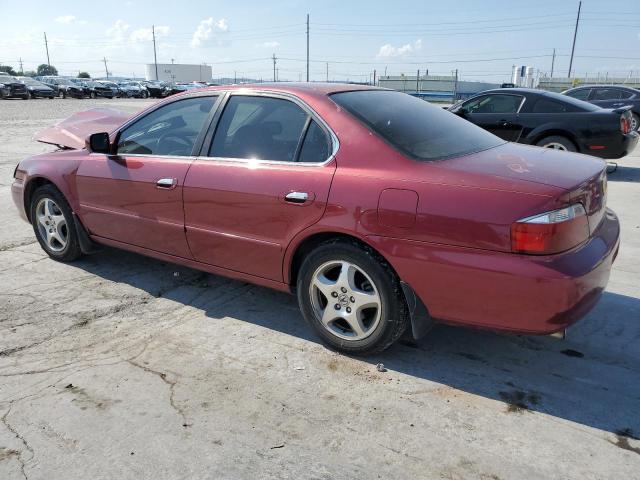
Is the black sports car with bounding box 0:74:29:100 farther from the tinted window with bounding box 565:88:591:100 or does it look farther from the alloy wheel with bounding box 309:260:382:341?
the alloy wheel with bounding box 309:260:382:341

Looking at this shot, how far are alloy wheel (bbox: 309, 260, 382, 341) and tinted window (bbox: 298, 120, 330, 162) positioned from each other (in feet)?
2.12

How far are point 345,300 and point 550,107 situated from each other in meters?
7.01

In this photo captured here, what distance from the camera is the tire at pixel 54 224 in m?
4.66

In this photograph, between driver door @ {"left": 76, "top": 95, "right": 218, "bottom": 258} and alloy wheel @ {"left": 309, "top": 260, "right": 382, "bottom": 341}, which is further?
driver door @ {"left": 76, "top": 95, "right": 218, "bottom": 258}

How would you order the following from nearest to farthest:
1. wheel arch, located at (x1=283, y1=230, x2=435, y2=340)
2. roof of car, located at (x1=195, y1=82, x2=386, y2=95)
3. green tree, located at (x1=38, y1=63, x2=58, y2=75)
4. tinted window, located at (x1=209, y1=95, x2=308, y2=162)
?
wheel arch, located at (x1=283, y1=230, x2=435, y2=340) < tinted window, located at (x1=209, y1=95, x2=308, y2=162) < roof of car, located at (x1=195, y1=82, x2=386, y2=95) < green tree, located at (x1=38, y1=63, x2=58, y2=75)

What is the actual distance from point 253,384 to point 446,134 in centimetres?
197

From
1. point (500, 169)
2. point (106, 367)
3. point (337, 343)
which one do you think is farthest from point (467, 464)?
point (106, 367)

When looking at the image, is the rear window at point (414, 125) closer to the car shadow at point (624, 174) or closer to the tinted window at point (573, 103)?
the tinted window at point (573, 103)

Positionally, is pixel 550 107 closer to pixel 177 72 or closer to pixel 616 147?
→ pixel 616 147

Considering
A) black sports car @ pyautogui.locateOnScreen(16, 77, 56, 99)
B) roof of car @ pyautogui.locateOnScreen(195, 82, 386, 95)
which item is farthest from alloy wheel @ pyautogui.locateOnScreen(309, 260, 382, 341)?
black sports car @ pyautogui.locateOnScreen(16, 77, 56, 99)

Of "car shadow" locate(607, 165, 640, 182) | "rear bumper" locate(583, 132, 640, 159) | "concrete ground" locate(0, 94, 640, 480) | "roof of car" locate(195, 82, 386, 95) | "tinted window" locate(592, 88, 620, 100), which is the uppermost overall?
"tinted window" locate(592, 88, 620, 100)

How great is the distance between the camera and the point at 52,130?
5.66 meters

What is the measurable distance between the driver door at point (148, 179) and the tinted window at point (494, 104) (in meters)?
6.66

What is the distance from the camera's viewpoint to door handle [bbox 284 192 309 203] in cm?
307
